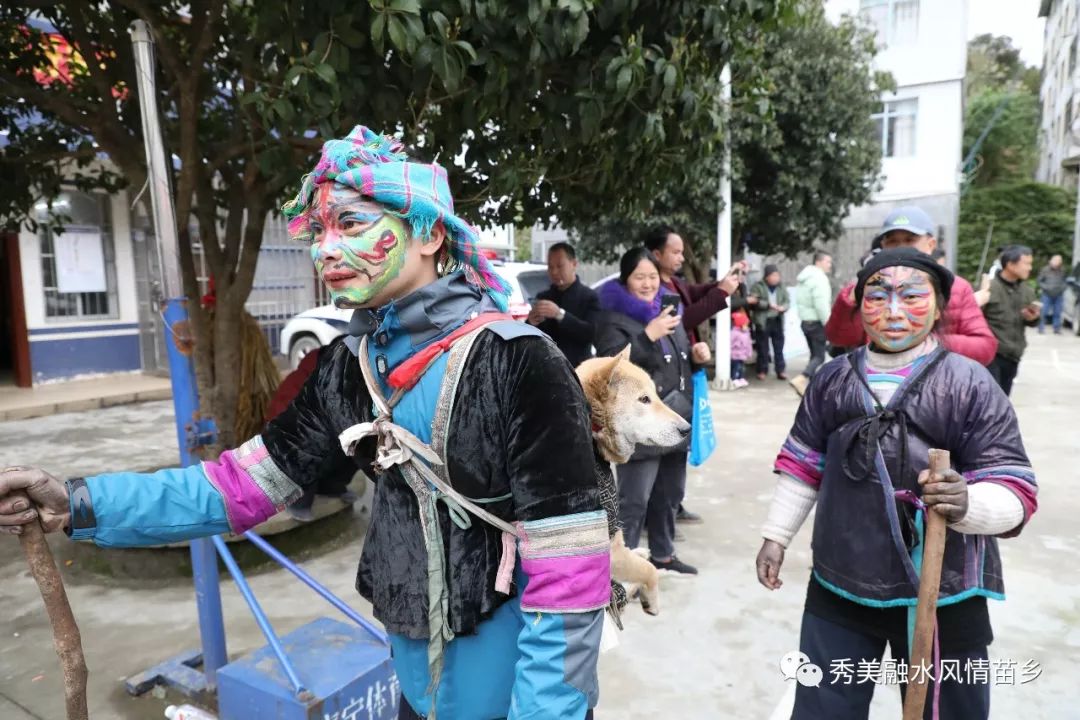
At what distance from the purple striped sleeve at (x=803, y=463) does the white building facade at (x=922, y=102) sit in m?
16.9

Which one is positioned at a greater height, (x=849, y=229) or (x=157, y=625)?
(x=849, y=229)

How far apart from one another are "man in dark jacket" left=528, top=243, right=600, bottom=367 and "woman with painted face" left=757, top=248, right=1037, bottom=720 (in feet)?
7.41

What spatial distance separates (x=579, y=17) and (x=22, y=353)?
32.3ft

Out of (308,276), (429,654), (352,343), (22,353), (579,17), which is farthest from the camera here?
(308,276)

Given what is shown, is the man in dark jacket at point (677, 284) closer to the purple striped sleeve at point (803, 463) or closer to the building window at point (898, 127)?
the purple striped sleeve at point (803, 463)

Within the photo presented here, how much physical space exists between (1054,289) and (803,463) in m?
17.6

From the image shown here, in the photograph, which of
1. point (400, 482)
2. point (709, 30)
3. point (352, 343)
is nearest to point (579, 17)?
point (709, 30)

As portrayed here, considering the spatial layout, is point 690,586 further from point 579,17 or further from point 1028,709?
point 579,17

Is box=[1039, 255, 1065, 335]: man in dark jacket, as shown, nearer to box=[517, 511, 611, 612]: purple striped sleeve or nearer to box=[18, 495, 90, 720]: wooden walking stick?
box=[517, 511, 611, 612]: purple striped sleeve

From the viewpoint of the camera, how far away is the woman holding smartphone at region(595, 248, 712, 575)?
375 centimetres

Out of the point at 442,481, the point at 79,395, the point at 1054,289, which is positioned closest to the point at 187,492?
the point at 442,481

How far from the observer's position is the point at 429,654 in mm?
1421

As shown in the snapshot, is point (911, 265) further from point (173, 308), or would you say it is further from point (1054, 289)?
point (1054, 289)

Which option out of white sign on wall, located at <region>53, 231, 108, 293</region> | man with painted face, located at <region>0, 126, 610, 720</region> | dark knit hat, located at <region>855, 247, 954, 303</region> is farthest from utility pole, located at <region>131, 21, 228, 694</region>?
white sign on wall, located at <region>53, 231, 108, 293</region>
